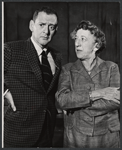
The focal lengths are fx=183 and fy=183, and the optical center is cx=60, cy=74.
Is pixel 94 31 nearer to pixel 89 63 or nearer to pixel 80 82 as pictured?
pixel 89 63

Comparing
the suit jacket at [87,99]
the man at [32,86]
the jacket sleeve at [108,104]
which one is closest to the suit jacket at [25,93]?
the man at [32,86]

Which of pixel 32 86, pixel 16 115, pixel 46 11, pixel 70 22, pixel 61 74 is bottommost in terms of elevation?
pixel 16 115

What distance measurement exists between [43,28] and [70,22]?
0.87 ft

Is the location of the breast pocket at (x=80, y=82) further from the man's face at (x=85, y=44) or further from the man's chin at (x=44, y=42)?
the man's chin at (x=44, y=42)

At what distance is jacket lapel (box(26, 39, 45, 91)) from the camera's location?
1717 millimetres

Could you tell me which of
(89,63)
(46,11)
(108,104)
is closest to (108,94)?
(108,104)

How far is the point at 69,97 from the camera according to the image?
171cm

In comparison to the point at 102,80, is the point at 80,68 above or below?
above

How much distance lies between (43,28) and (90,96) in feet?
2.57

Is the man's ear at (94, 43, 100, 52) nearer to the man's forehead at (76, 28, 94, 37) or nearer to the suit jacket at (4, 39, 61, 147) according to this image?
the man's forehead at (76, 28, 94, 37)

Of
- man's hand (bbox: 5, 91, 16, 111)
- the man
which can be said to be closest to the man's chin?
the man

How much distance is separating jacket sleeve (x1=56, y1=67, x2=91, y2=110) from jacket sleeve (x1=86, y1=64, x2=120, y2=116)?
75 millimetres

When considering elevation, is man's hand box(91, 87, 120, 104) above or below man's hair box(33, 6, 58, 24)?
below

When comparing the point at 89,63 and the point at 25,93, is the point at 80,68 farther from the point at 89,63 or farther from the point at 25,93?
the point at 25,93
